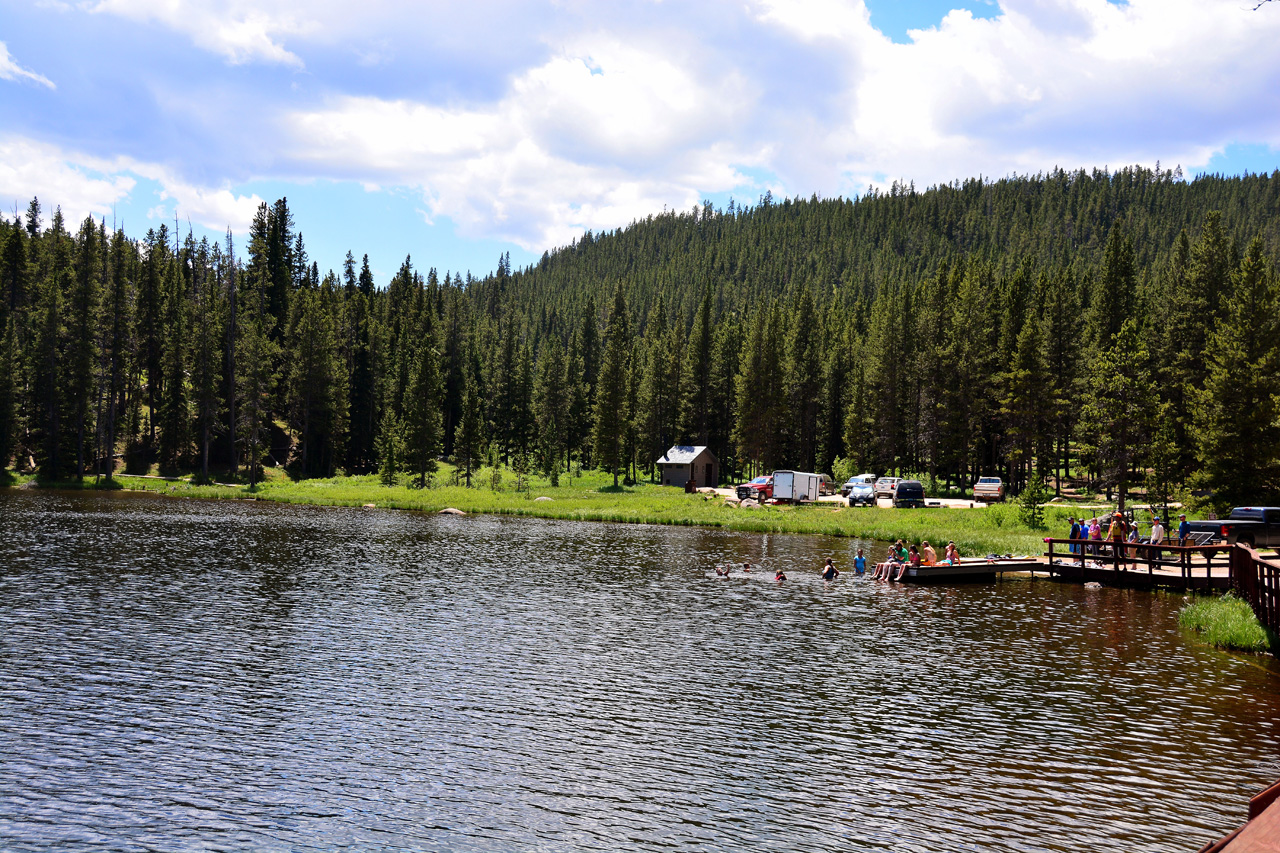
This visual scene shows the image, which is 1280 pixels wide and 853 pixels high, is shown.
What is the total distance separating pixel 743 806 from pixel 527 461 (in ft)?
301

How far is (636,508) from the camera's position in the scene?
74.6 m

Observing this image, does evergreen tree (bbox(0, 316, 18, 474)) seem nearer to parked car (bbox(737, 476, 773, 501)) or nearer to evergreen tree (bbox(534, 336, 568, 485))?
evergreen tree (bbox(534, 336, 568, 485))

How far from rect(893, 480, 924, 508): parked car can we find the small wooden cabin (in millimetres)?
31071

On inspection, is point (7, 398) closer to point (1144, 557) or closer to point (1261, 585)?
point (1144, 557)

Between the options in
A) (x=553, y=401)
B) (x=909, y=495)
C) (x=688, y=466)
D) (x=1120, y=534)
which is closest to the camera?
(x=1120, y=534)

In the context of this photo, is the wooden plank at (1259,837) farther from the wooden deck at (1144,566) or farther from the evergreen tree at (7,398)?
the evergreen tree at (7,398)

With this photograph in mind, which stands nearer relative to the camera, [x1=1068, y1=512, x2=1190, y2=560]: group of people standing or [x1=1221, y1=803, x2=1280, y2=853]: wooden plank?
[x1=1221, y1=803, x2=1280, y2=853]: wooden plank

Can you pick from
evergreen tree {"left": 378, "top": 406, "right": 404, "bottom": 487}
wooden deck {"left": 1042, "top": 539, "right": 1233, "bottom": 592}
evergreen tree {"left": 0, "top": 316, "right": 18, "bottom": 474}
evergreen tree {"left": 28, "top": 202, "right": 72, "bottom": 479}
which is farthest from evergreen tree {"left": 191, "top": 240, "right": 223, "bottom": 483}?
wooden deck {"left": 1042, "top": 539, "right": 1233, "bottom": 592}

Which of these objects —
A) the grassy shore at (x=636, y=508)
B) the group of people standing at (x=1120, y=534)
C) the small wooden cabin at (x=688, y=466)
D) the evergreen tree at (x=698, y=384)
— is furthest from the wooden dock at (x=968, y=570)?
the evergreen tree at (x=698, y=384)

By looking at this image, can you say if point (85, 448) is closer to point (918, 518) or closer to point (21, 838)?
point (918, 518)

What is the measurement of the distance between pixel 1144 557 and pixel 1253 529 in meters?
4.70

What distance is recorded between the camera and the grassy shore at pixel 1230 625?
84.7ft

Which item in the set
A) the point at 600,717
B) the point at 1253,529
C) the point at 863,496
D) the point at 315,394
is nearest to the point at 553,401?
the point at 315,394

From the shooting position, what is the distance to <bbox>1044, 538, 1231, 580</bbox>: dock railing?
37312 millimetres
